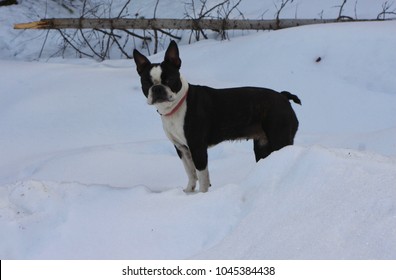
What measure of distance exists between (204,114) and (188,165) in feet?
1.47

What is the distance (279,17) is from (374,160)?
239 inches

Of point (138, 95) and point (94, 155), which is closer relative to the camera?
point (94, 155)

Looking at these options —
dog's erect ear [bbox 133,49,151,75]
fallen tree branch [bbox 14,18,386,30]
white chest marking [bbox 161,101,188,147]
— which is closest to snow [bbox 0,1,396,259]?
fallen tree branch [bbox 14,18,386,30]

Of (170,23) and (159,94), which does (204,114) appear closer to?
(159,94)

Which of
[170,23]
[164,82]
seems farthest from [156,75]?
[170,23]

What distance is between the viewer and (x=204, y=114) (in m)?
3.84

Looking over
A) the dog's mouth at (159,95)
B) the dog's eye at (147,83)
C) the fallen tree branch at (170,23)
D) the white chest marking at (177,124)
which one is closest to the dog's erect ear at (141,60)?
the dog's eye at (147,83)

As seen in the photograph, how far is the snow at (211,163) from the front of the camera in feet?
7.37

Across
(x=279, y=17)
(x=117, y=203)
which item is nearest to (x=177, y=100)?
(x=117, y=203)

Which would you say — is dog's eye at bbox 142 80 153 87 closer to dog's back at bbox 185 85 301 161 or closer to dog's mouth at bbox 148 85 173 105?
dog's mouth at bbox 148 85 173 105

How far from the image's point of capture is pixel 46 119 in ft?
19.6

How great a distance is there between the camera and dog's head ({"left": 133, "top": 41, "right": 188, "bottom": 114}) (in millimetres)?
3604

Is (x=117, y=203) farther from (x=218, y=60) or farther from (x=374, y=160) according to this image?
(x=218, y=60)

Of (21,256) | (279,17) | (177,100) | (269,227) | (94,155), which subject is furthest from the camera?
(279,17)
